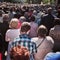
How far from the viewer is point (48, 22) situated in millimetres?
13234

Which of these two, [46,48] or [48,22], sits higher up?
[46,48]

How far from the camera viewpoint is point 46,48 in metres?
8.35

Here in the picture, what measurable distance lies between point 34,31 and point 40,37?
3355 millimetres

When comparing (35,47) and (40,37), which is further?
(40,37)

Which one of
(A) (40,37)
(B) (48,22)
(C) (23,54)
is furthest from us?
(B) (48,22)

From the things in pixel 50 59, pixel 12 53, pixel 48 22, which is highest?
pixel 12 53

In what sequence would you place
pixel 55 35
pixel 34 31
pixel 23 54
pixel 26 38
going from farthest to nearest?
pixel 34 31, pixel 55 35, pixel 26 38, pixel 23 54

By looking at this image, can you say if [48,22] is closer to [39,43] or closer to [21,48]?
[39,43]

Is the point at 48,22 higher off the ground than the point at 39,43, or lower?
lower

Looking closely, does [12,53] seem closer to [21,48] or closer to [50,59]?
[21,48]

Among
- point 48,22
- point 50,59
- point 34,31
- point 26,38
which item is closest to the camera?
point 50,59

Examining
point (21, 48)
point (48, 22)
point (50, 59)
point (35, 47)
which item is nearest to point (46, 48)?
point (35, 47)

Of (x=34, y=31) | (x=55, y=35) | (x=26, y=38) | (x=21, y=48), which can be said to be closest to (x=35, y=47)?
(x=26, y=38)

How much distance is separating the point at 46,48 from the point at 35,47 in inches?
29.8
